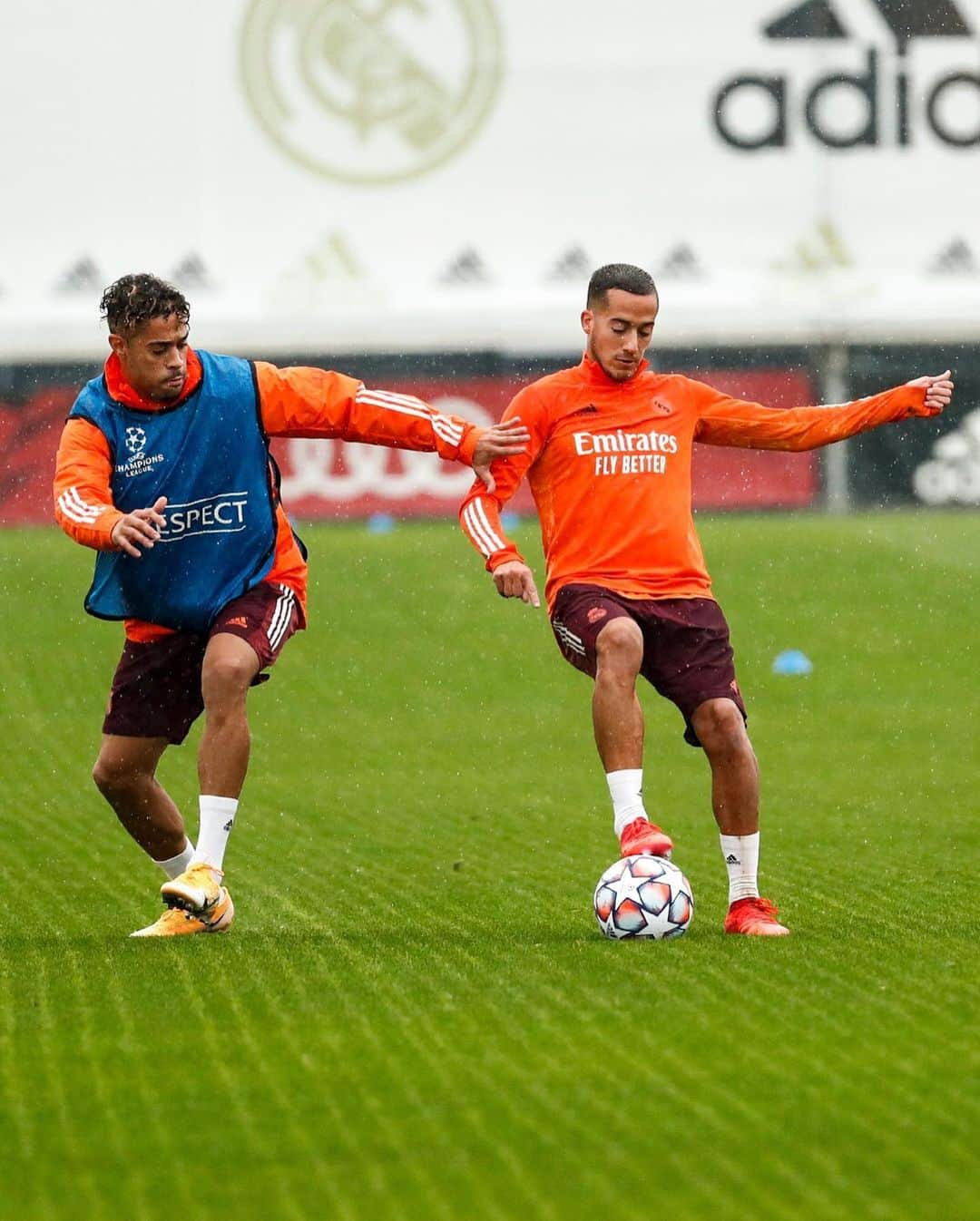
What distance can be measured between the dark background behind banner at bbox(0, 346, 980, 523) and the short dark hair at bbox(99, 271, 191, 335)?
20277 millimetres

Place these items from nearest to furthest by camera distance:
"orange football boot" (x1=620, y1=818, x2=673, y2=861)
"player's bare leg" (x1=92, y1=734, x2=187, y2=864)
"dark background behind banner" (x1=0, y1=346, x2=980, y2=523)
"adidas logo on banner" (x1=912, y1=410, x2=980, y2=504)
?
"orange football boot" (x1=620, y1=818, x2=673, y2=861) → "player's bare leg" (x1=92, y1=734, x2=187, y2=864) → "dark background behind banner" (x1=0, y1=346, x2=980, y2=523) → "adidas logo on banner" (x1=912, y1=410, x2=980, y2=504)

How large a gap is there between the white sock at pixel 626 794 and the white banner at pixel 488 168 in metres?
24.0

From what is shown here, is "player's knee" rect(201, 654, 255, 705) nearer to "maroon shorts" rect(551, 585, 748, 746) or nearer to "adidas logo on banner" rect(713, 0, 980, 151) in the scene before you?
"maroon shorts" rect(551, 585, 748, 746)

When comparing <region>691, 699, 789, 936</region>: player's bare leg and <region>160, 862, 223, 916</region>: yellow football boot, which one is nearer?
<region>160, 862, 223, 916</region>: yellow football boot

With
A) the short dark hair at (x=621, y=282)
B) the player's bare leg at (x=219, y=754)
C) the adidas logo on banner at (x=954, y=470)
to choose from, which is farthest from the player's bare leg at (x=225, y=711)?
the adidas logo on banner at (x=954, y=470)

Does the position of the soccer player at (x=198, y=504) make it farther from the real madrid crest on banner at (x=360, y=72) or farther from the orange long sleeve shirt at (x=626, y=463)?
the real madrid crest on banner at (x=360, y=72)

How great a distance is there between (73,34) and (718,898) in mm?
25421

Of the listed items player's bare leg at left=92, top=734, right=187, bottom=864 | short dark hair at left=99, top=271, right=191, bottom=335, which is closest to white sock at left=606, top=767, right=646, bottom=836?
player's bare leg at left=92, top=734, right=187, bottom=864

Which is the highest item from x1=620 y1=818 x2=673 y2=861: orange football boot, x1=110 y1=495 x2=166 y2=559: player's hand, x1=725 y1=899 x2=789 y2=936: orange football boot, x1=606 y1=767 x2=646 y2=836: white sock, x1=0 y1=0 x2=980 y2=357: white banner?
x1=0 y1=0 x2=980 y2=357: white banner

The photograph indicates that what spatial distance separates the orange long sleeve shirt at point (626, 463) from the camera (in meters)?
7.37

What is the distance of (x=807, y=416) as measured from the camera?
24.7 ft

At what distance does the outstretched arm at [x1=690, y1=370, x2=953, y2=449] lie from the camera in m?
7.52

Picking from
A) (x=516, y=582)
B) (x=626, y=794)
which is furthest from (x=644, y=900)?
(x=516, y=582)

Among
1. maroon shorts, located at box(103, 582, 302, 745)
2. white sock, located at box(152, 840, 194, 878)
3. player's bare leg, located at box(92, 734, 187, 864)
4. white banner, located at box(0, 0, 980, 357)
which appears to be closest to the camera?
maroon shorts, located at box(103, 582, 302, 745)
